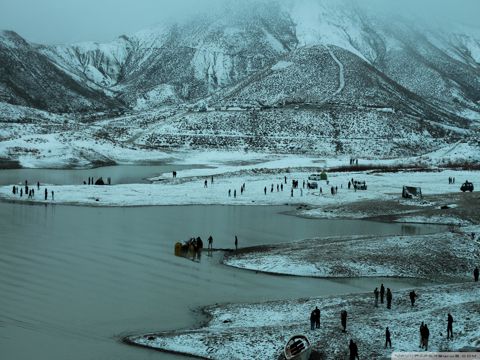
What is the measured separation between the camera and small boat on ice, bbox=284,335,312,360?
22.5 meters

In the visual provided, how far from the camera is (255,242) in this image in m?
44.5

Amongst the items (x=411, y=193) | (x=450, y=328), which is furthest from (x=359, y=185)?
(x=450, y=328)

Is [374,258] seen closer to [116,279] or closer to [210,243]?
[210,243]

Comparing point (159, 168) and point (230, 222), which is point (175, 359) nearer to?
point (230, 222)

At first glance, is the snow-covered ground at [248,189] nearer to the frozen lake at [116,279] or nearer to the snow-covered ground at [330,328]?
the frozen lake at [116,279]

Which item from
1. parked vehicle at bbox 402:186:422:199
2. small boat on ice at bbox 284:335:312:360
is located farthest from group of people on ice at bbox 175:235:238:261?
parked vehicle at bbox 402:186:422:199

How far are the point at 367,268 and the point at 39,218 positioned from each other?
28.8m

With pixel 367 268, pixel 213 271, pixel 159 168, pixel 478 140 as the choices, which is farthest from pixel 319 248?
pixel 478 140

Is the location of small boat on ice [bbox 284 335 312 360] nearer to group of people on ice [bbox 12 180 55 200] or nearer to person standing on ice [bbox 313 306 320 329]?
person standing on ice [bbox 313 306 320 329]

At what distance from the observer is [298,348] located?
22.8 metres

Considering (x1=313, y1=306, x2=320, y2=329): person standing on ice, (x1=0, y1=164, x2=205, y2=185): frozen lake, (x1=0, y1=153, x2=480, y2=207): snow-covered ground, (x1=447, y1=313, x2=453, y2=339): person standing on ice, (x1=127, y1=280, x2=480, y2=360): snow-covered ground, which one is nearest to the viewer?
(x1=127, y1=280, x2=480, y2=360): snow-covered ground

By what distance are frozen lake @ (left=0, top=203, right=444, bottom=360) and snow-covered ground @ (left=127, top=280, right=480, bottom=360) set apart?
1.43m

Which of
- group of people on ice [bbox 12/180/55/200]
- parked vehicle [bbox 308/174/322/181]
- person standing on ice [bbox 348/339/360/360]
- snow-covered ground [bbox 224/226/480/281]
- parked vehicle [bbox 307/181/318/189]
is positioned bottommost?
person standing on ice [bbox 348/339/360/360]

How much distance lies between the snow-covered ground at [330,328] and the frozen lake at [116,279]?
1.43 m
